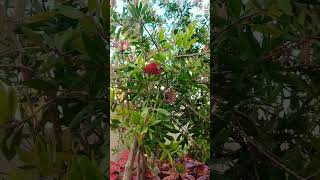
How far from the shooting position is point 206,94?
1.05 metres

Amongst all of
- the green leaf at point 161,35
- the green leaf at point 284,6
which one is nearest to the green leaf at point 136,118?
the green leaf at point 161,35

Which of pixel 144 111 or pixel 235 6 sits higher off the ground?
pixel 235 6

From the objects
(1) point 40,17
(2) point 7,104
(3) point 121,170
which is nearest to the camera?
(2) point 7,104

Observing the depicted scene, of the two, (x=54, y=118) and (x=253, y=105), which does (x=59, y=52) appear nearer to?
(x=54, y=118)

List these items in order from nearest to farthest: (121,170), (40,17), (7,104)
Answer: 1. (7,104)
2. (40,17)
3. (121,170)

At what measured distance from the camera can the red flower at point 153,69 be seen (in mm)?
1055

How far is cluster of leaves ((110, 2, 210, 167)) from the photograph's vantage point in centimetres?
104

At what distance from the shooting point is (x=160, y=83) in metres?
1.05

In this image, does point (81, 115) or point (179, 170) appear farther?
point (179, 170)

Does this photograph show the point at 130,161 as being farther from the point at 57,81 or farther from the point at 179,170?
the point at 57,81

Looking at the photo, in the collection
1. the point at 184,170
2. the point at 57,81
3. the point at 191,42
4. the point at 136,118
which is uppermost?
the point at 191,42

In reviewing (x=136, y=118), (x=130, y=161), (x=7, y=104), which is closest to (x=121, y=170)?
(x=130, y=161)

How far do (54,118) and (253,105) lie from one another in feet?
1.69

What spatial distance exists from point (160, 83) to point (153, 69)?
0.14 feet
